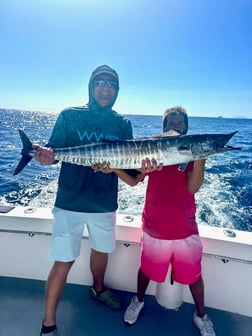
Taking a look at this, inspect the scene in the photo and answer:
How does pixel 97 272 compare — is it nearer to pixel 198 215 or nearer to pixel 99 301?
pixel 99 301

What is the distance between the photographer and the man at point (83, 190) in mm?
1755

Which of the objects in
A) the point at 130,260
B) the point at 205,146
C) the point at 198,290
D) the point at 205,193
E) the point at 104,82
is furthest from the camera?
the point at 205,193

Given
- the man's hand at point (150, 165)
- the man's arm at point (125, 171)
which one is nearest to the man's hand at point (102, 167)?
the man's arm at point (125, 171)

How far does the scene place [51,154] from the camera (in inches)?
69.4

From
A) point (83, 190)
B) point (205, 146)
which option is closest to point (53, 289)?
point (83, 190)

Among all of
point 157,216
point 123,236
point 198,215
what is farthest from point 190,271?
point 198,215

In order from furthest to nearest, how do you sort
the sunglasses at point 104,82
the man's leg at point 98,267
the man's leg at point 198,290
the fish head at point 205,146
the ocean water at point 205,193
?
the ocean water at point 205,193 < the man's leg at point 98,267 < the sunglasses at point 104,82 < the man's leg at point 198,290 < the fish head at point 205,146

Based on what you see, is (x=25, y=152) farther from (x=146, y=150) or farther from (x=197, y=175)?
(x=197, y=175)

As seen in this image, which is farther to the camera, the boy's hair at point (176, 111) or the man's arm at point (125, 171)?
the boy's hair at point (176, 111)

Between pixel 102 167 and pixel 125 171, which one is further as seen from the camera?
pixel 125 171

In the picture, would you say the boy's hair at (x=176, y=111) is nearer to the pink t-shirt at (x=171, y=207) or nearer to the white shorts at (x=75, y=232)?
the pink t-shirt at (x=171, y=207)

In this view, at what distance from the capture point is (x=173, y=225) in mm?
1789

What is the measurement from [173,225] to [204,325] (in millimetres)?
802

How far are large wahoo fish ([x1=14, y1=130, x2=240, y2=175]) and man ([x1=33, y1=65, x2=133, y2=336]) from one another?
15 cm
